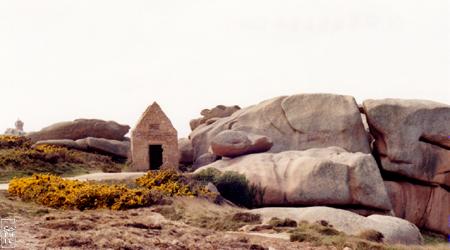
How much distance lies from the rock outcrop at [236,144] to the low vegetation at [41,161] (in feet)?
26.1

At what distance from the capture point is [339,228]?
1805 cm

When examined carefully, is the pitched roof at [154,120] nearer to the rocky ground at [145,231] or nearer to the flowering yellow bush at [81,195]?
the flowering yellow bush at [81,195]

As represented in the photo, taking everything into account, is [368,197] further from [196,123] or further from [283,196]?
[196,123]

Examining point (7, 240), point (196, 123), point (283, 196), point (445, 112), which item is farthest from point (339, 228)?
point (196, 123)

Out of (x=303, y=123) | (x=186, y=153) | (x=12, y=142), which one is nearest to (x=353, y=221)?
(x=303, y=123)

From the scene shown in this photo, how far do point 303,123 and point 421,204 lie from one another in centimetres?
903

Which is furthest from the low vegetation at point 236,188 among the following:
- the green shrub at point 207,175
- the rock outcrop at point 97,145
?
the rock outcrop at point 97,145

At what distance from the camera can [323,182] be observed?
25.6 metres

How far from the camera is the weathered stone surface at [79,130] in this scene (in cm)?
4206

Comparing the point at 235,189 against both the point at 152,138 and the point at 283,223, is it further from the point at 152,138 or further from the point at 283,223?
the point at 152,138

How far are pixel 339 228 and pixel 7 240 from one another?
11091mm

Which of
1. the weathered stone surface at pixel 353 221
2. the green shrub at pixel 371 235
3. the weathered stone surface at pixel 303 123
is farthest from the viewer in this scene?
the weathered stone surface at pixel 303 123

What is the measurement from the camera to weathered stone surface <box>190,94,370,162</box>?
110ft

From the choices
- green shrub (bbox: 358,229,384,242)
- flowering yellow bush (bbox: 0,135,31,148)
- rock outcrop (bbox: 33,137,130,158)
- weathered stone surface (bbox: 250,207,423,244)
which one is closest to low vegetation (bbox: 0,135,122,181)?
flowering yellow bush (bbox: 0,135,31,148)
